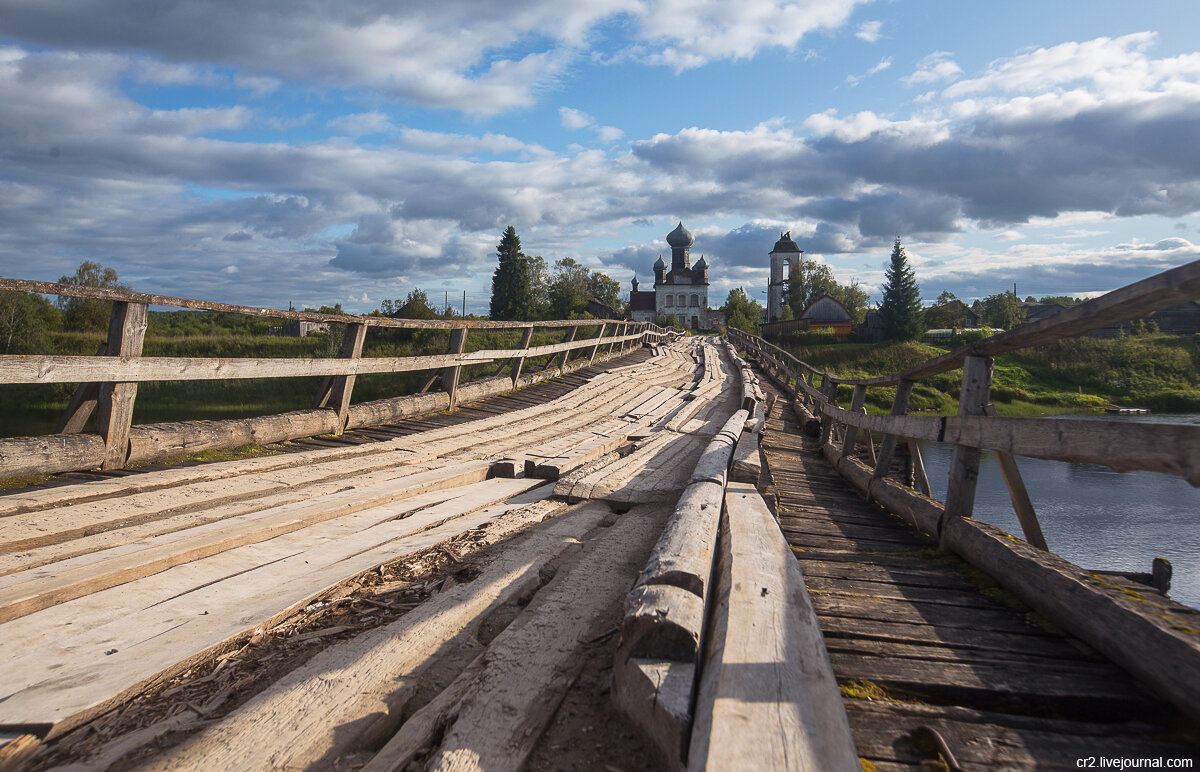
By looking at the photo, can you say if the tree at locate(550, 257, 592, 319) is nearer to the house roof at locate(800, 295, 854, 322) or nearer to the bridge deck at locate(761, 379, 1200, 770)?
the house roof at locate(800, 295, 854, 322)

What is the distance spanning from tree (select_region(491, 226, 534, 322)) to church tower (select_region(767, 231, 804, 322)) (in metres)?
57.8

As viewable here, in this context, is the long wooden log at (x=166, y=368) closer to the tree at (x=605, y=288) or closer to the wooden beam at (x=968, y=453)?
the wooden beam at (x=968, y=453)

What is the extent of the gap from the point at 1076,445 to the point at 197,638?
10.3ft

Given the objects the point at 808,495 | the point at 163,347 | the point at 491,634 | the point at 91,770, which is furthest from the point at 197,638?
the point at 163,347

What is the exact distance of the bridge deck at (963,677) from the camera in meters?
1.69

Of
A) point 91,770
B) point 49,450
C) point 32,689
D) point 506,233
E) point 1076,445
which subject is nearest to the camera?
point 91,770

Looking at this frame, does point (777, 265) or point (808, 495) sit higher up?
point (777, 265)

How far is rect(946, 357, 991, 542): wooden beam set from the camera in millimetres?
3543

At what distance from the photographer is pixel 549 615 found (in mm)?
2244

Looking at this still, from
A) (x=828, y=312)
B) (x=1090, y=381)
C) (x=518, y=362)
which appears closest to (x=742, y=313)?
(x=828, y=312)

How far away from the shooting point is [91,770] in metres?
1.39

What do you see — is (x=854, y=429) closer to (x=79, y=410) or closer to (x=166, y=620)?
(x=166, y=620)

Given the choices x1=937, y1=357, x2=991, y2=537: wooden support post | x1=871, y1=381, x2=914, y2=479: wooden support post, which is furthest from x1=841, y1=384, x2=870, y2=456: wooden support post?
x1=937, y1=357, x2=991, y2=537: wooden support post

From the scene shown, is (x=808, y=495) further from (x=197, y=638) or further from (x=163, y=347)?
(x=163, y=347)
